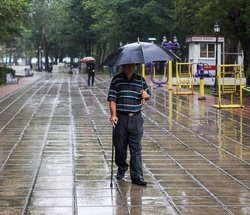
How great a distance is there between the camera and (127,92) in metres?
6.96

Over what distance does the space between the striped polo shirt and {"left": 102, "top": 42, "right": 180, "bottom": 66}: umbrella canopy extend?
23 cm

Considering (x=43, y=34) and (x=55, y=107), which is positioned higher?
(x=43, y=34)

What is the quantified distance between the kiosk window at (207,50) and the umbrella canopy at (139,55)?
24432 millimetres

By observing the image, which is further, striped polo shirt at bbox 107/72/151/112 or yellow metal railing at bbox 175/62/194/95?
yellow metal railing at bbox 175/62/194/95

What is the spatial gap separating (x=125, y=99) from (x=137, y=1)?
141 feet

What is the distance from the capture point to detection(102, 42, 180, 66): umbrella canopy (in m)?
6.82

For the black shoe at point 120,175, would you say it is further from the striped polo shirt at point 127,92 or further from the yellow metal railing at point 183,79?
the yellow metal railing at point 183,79

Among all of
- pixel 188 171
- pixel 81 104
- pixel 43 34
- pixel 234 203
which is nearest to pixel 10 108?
pixel 81 104

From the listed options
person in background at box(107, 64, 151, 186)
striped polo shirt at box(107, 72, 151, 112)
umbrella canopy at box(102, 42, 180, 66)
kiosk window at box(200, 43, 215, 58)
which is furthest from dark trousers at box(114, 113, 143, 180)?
kiosk window at box(200, 43, 215, 58)

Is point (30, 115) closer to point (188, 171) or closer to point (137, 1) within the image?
point (188, 171)


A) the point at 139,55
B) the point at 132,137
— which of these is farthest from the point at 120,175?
the point at 139,55

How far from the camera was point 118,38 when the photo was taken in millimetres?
51688

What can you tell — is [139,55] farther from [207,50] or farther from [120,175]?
[207,50]

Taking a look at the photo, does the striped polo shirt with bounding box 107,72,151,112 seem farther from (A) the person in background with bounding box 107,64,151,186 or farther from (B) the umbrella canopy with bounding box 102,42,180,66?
(B) the umbrella canopy with bounding box 102,42,180,66
